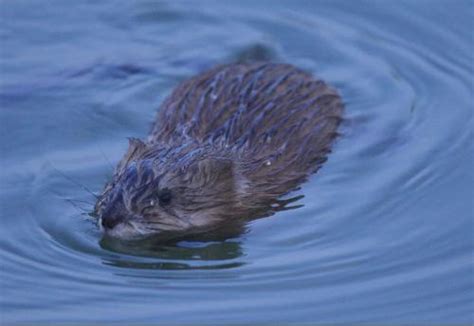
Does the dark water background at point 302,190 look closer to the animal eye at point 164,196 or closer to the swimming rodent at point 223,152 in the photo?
the swimming rodent at point 223,152

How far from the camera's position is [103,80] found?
919 cm

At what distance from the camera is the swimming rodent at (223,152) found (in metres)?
6.81

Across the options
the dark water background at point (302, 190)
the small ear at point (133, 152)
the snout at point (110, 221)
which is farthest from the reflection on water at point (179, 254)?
the small ear at point (133, 152)

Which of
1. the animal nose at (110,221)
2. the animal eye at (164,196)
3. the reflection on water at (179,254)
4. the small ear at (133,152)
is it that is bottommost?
the reflection on water at (179,254)

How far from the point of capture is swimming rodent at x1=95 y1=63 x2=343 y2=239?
6809 mm

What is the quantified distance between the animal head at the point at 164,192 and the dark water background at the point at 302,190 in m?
0.19

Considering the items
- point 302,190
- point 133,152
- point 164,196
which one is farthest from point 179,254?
point 302,190

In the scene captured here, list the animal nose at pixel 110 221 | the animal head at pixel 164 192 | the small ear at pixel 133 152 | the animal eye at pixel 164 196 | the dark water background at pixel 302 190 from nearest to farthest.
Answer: the dark water background at pixel 302 190
the animal nose at pixel 110 221
the animal head at pixel 164 192
the animal eye at pixel 164 196
the small ear at pixel 133 152

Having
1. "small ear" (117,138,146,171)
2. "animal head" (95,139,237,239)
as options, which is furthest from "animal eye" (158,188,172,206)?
"small ear" (117,138,146,171)

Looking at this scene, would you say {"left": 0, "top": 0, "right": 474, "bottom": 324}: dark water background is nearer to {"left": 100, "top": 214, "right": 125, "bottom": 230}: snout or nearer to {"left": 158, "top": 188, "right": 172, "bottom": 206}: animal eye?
{"left": 100, "top": 214, "right": 125, "bottom": 230}: snout

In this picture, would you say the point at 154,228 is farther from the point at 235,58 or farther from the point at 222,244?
the point at 235,58

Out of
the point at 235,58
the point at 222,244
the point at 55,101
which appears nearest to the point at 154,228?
the point at 222,244

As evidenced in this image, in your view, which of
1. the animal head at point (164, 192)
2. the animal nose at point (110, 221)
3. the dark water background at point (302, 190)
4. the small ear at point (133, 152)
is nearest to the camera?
→ the dark water background at point (302, 190)

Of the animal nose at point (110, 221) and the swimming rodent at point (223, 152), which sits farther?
the swimming rodent at point (223, 152)
